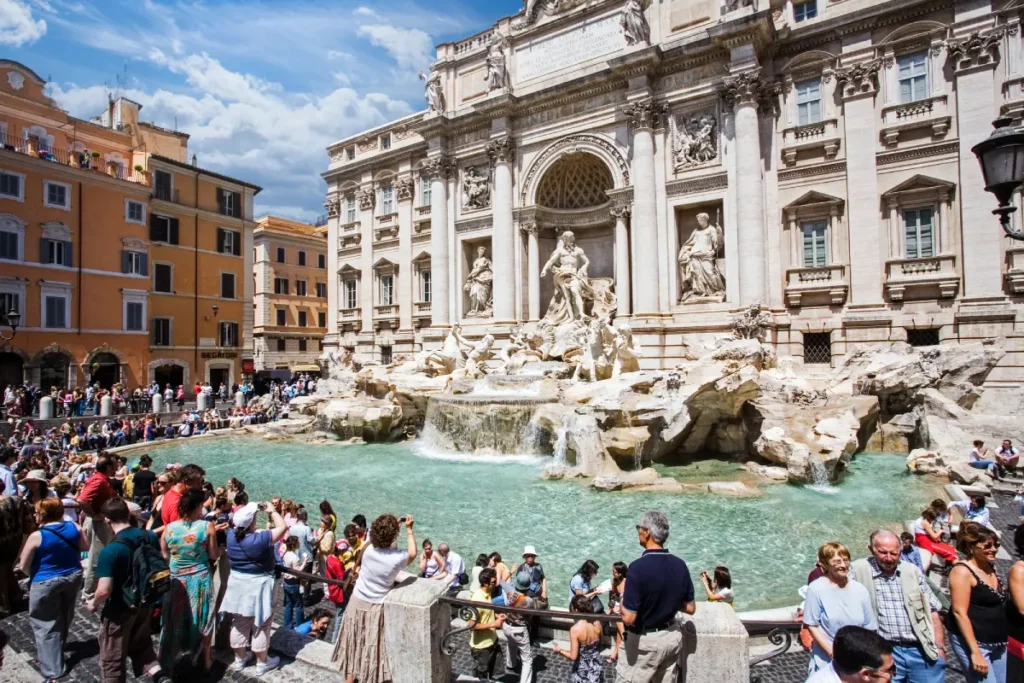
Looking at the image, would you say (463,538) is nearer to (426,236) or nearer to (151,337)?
(426,236)

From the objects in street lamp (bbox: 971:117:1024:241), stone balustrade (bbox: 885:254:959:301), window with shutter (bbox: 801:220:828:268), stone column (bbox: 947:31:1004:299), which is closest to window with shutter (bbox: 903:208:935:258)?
stone balustrade (bbox: 885:254:959:301)

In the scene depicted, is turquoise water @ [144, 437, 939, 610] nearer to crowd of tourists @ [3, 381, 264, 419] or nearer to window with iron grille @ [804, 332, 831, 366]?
window with iron grille @ [804, 332, 831, 366]

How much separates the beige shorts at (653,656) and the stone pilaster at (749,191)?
16.4 metres

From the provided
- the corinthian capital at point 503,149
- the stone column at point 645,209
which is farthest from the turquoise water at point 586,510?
the corinthian capital at point 503,149

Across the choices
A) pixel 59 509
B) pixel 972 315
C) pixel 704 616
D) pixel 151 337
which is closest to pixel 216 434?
pixel 151 337

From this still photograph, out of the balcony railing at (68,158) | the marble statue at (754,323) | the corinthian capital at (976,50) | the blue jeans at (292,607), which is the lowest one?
the blue jeans at (292,607)

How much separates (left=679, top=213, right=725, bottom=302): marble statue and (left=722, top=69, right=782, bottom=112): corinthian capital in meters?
3.80

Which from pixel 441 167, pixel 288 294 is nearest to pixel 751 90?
pixel 441 167

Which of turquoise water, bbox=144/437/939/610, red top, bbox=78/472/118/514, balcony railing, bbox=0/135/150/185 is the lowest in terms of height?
turquoise water, bbox=144/437/939/610

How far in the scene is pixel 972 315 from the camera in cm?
1563

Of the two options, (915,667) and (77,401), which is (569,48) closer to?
(77,401)

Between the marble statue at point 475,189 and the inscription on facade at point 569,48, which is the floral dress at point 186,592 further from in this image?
the inscription on facade at point 569,48

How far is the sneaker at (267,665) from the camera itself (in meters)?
4.53

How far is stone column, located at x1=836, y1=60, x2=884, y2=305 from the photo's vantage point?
17078 mm
